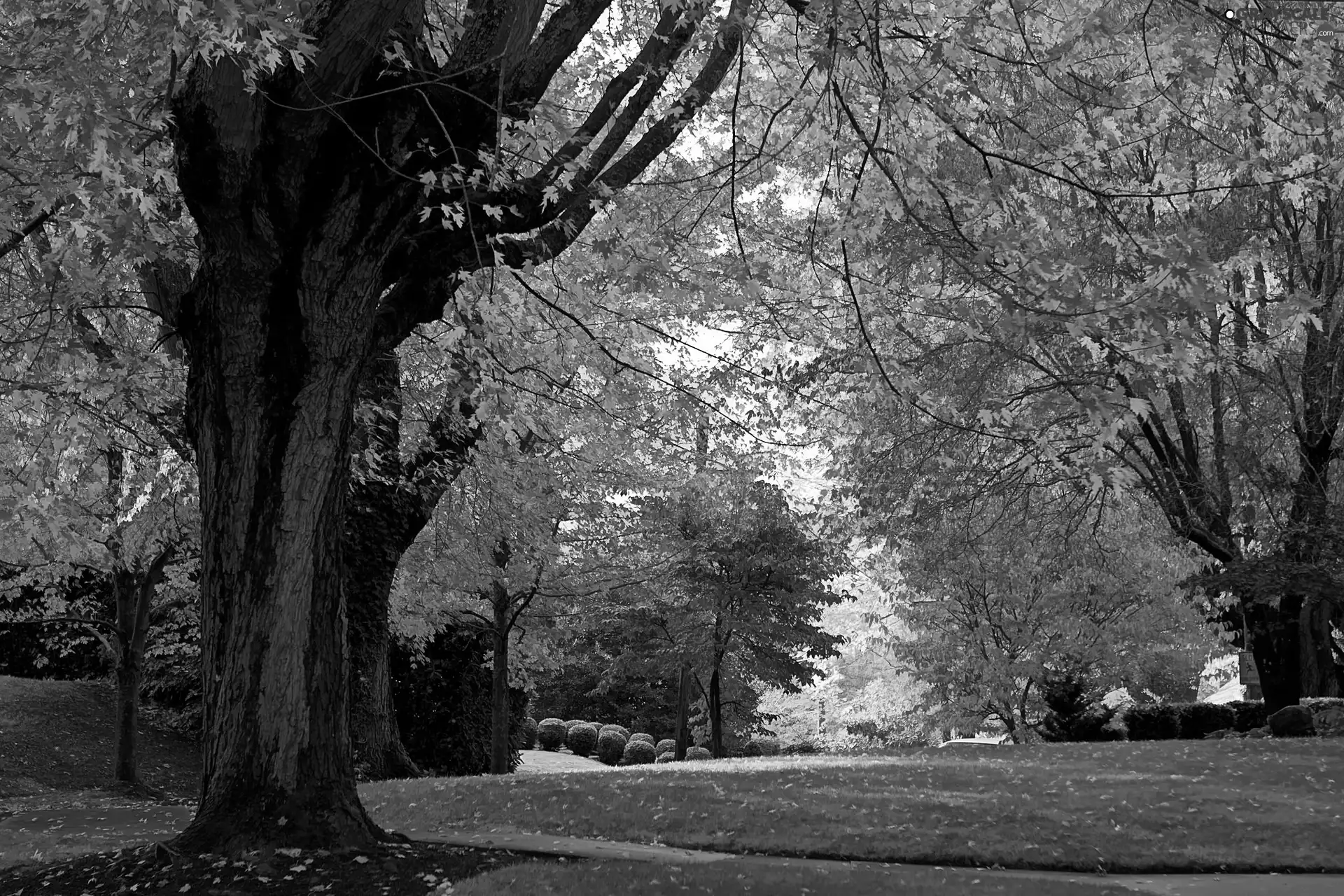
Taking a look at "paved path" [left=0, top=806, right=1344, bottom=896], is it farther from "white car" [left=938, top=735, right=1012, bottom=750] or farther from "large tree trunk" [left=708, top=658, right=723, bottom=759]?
"large tree trunk" [left=708, top=658, right=723, bottom=759]

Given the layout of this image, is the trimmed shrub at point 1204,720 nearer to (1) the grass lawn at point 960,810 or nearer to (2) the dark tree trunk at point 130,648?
(1) the grass lawn at point 960,810

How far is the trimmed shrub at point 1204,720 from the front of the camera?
20484mm

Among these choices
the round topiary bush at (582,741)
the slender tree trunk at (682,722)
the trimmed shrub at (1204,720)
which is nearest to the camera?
the trimmed shrub at (1204,720)

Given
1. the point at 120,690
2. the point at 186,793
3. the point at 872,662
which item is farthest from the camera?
the point at 872,662

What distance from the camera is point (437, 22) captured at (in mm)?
9508

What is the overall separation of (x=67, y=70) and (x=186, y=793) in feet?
52.3

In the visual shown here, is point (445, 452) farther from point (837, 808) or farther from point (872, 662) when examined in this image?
point (872, 662)

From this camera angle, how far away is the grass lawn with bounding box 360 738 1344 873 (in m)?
8.30

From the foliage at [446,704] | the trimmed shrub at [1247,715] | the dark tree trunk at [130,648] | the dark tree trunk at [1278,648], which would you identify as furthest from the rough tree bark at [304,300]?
the trimmed shrub at [1247,715]

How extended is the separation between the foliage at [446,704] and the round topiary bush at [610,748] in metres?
9.02

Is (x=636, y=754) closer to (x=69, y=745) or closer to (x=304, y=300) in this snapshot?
(x=69, y=745)

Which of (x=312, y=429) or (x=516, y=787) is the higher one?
(x=312, y=429)

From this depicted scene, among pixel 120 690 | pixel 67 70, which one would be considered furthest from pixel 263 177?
pixel 120 690

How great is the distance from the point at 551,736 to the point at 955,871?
27611 mm
